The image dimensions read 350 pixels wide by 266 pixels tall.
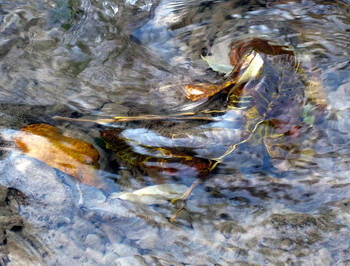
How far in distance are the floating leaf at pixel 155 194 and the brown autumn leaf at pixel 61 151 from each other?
151 mm

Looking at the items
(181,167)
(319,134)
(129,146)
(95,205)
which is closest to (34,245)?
(95,205)

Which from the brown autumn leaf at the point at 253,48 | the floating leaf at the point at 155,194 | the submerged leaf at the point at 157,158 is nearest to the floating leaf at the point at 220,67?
the brown autumn leaf at the point at 253,48

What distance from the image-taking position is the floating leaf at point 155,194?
1627 mm

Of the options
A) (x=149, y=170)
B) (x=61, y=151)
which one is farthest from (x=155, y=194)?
(x=61, y=151)

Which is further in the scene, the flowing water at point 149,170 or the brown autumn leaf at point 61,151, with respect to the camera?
the brown autumn leaf at point 61,151

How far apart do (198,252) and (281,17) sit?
1.92 meters

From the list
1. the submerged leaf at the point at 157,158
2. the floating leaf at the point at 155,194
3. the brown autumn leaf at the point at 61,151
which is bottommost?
the floating leaf at the point at 155,194

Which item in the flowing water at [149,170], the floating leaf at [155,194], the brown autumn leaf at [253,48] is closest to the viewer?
the flowing water at [149,170]

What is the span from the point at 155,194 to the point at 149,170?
126mm

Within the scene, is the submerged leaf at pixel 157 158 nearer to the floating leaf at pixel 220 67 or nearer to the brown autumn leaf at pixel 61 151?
the brown autumn leaf at pixel 61 151

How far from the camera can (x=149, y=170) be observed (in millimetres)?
1694

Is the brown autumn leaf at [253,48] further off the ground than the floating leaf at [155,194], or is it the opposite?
the brown autumn leaf at [253,48]

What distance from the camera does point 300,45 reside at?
2.36 meters

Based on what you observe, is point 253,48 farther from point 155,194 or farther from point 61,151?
point 61,151
